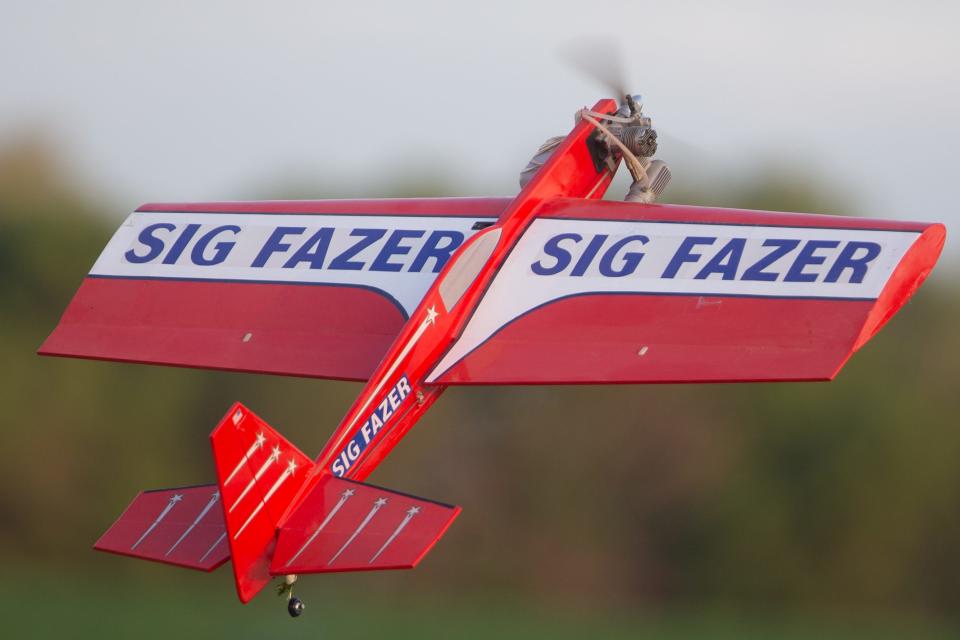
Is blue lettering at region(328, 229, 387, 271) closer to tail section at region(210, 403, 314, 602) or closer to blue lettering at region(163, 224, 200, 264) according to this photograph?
blue lettering at region(163, 224, 200, 264)

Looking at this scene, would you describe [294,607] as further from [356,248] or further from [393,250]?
[356,248]

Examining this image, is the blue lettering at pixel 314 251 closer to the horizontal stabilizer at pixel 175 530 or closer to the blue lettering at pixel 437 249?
the blue lettering at pixel 437 249

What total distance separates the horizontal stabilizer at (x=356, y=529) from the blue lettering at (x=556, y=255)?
3.06m

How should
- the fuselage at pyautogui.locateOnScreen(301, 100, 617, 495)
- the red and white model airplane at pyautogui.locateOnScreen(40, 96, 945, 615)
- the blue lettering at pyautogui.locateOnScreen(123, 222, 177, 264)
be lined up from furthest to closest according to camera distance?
the blue lettering at pyautogui.locateOnScreen(123, 222, 177, 264), the fuselage at pyautogui.locateOnScreen(301, 100, 617, 495), the red and white model airplane at pyautogui.locateOnScreen(40, 96, 945, 615)

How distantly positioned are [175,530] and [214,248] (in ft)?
14.1

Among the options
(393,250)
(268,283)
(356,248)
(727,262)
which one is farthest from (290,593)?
(727,262)

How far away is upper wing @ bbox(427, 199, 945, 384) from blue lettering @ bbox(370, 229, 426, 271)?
104 centimetres

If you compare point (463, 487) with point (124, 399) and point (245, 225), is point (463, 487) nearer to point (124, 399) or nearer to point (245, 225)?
point (124, 399)

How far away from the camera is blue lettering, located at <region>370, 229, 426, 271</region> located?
15000mm

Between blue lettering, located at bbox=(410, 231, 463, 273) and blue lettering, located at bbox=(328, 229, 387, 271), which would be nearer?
blue lettering, located at bbox=(410, 231, 463, 273)

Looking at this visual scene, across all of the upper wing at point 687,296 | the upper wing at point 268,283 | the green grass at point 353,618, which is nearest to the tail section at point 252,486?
the upper wing at point 268,283

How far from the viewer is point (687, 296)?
535 inches

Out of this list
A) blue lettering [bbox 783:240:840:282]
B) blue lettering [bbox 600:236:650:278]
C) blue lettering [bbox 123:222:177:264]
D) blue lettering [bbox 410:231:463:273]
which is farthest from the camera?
blue lettering [bbox 123:222:177:264]

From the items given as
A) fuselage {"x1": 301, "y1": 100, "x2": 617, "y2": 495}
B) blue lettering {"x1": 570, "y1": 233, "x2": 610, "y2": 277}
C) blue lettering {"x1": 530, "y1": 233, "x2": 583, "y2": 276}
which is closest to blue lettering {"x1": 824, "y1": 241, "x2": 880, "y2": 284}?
blue lettering {"x1": 570, "y1": 233, "x2": 610, "y2": 277}
